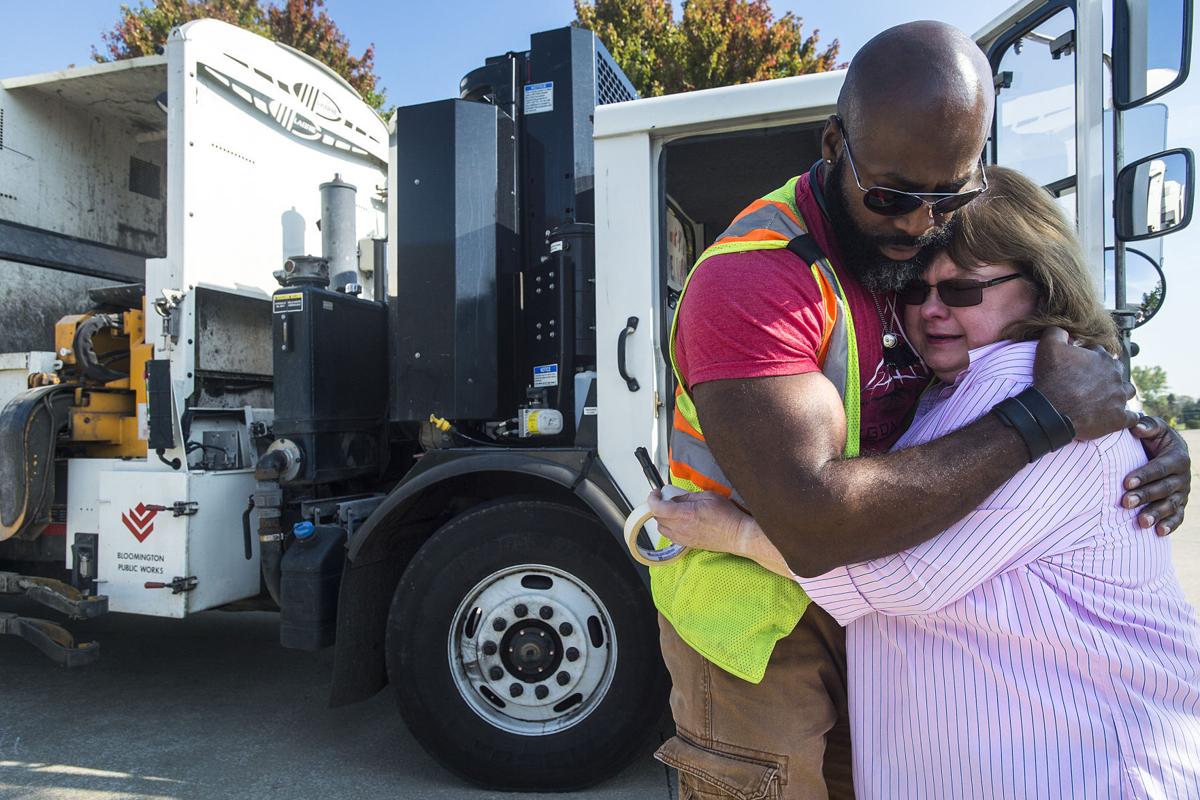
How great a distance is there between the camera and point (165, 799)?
3.05m

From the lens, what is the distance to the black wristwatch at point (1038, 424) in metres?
1.18

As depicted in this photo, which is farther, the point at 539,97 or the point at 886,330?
the point at 539,97

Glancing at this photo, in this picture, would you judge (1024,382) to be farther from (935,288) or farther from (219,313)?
(219,313)

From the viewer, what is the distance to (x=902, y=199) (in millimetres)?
1327

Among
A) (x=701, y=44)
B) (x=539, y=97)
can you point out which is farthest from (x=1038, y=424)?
(x=701, y=44)

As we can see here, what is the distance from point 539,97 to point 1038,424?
106 inches

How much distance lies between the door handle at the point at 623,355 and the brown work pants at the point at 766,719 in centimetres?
137

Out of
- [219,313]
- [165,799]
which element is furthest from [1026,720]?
[219,313]

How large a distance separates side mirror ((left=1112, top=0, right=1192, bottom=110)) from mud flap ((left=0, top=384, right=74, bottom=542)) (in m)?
4.37

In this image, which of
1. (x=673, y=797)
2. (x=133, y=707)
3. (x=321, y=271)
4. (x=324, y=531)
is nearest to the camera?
(x=673, y=797)

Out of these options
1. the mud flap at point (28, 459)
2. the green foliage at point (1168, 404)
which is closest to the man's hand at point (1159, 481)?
the mud flap at point (28, 459)

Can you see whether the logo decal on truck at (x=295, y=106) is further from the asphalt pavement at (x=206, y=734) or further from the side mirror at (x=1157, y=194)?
the side mirror at (x=1157, y=194)

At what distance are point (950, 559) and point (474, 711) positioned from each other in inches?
89.7

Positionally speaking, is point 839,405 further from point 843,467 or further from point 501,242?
point 501,242
